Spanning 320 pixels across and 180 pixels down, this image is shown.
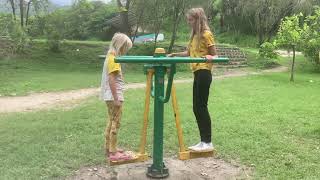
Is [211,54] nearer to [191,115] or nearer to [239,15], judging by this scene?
[191,115]

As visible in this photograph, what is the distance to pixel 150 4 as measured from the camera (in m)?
24.0

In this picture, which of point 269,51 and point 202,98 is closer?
point 202,98

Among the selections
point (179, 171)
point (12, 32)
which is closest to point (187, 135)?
point (179, 171)

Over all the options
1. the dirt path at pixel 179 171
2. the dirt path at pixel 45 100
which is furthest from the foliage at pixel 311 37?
the dirt path at pixel 179 171

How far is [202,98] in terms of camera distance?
5.58 meters

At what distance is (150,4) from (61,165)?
61.5ft

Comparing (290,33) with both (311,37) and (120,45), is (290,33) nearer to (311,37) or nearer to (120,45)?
(311,37)

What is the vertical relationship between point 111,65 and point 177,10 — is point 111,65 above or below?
below

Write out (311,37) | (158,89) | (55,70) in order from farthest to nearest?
(55,70)
(311,37)
(158,89)

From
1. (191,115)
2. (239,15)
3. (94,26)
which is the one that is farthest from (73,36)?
(191,115)

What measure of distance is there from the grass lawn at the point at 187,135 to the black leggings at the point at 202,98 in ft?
2.30

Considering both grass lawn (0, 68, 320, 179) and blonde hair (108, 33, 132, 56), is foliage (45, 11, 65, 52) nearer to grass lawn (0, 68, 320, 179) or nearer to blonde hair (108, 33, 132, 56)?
grass lawn (0, 68, 320, 179)

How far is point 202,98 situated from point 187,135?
6.80 ft

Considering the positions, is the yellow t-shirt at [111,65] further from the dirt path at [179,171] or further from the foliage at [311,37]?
the foliage at [311,37]
